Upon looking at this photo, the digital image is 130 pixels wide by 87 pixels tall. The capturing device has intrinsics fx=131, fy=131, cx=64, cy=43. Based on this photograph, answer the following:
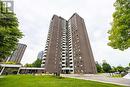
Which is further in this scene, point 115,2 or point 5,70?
point 5,70

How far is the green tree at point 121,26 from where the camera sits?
14.0 metres

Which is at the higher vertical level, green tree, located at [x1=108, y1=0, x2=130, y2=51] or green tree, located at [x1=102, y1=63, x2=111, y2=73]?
green tree, located at [x1=108, y1=0, x2=130, y2=51]

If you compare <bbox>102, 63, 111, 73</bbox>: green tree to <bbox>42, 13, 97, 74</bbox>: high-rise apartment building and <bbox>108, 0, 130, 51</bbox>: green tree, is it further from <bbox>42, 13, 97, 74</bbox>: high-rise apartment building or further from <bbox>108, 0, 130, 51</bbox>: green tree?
<bbox>108, 0, 130, 51</bbox>: green tree

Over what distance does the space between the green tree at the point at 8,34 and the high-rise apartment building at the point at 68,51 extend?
65362 mm

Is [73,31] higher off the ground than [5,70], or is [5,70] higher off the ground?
[73,31]

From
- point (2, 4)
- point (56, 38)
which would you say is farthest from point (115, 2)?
point (56, 38)

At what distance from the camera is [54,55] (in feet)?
291

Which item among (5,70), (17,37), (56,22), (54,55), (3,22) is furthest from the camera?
(56,22)

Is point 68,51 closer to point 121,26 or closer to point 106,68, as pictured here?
point 106,68

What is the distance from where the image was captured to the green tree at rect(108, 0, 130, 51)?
14.0 m

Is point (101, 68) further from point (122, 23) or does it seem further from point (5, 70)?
point (122, 23)

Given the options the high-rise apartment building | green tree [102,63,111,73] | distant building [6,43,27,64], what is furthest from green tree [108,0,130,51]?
distant building [6,43,27,64]

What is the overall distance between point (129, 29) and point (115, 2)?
156 inches

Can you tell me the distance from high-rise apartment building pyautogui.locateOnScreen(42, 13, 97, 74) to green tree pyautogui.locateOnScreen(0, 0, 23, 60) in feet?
214
